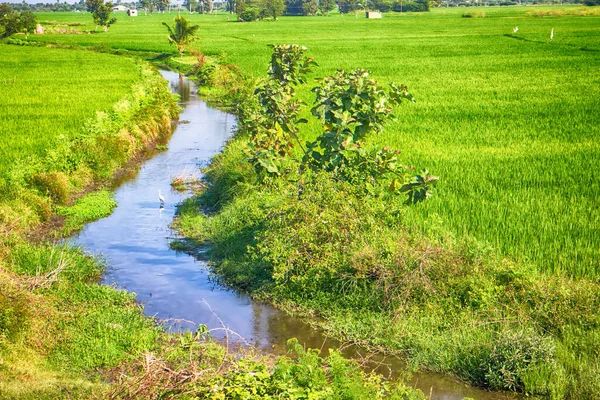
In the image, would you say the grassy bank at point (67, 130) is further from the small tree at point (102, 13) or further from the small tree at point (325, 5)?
the small tree at point (325, 5)

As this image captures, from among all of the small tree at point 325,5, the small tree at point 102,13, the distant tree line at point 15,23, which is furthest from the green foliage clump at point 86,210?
the small tree at point 325,5

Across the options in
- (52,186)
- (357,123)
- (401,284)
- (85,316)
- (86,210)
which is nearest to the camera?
(85,316)

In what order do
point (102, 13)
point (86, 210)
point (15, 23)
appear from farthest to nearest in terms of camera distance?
point (102, 13), point (15, 23), point (86, 210)

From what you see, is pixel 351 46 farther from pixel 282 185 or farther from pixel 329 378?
pixel 329 378

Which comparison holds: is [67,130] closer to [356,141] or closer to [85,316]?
[356,141]

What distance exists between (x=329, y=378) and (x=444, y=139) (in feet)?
30.2

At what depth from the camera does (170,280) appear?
26.5 feet

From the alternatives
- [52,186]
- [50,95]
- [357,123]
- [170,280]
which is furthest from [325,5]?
[170,280]

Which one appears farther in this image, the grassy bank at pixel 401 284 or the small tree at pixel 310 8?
the small tree at pixel 310 8

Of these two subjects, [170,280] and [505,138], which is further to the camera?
[505,138]

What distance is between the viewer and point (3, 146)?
12.4m

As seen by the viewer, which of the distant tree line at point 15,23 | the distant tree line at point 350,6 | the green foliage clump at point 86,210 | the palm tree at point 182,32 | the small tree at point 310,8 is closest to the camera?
the green foliage clump at point 86,210

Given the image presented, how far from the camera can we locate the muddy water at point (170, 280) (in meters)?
6.40

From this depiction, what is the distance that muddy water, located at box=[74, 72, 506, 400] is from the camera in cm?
640
